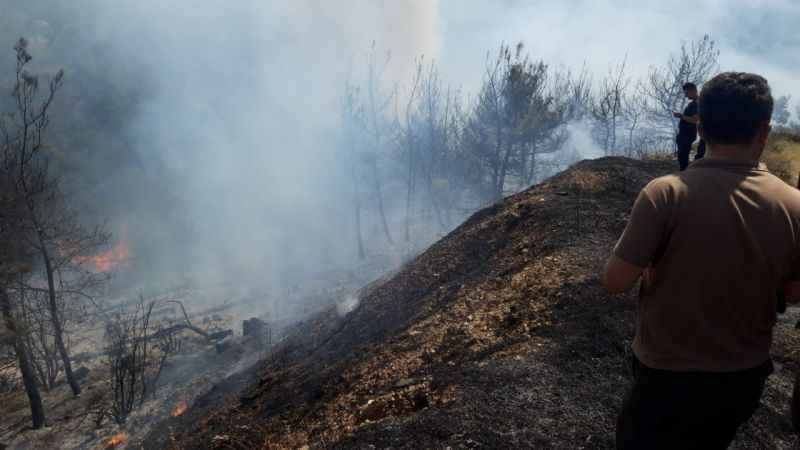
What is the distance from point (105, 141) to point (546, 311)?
106 ft

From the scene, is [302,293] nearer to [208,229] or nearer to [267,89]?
[208,229]

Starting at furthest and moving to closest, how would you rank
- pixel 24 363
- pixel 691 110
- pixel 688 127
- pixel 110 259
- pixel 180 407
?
pixel 110 259 → pixel 24 363 → pixel 180 407 → pixel 688 127 → pixel 691 110

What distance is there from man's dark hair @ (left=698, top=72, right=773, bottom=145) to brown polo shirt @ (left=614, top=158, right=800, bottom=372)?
97 millimetres

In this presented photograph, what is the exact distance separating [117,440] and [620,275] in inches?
371

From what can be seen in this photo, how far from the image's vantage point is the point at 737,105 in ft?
4.70

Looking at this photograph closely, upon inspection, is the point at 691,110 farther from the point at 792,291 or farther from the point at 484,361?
the point at 792,291

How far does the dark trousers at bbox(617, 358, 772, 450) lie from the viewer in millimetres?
1474

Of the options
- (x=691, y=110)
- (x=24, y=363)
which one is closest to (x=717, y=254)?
(x=691, y=110)

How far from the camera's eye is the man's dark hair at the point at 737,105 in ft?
4.69

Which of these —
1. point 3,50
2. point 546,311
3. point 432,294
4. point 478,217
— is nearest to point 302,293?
point 478,217

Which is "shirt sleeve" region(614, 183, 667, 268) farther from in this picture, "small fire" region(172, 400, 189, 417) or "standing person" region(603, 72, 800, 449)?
"small fire" region(172, 400, 189, 417)

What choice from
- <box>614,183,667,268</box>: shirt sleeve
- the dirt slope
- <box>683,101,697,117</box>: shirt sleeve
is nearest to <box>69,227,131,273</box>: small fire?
the dirt slope

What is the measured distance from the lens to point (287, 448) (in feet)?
11.2

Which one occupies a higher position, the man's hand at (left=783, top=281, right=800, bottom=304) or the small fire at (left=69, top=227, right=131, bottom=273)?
the man's hand at (left=783, top=281, right=800, bottom=304)
